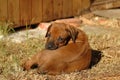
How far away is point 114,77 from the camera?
534 centimetres

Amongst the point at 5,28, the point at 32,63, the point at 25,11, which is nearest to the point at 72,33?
the point at 32,63

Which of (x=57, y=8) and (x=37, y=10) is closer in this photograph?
(x=37, y=10)

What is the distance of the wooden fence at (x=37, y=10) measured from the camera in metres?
7.18

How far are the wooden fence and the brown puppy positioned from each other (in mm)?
2098

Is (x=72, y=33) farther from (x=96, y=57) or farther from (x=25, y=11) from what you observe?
(x=25, y=11)

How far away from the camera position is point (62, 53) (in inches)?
202

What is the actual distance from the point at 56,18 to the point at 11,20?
123 centimetres

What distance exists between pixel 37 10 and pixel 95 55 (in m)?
1.99

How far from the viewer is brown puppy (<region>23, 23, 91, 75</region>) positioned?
5.04m

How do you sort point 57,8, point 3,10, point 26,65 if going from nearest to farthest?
point 26,65 → point 3,10 → point 57,8

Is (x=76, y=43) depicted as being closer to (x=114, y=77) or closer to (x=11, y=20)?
(x=114, y=77)

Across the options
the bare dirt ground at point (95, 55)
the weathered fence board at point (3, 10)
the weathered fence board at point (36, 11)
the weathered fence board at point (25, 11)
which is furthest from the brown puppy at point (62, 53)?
the weathered fence board at point (36, 11)

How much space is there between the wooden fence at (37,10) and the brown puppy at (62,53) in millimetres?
2098

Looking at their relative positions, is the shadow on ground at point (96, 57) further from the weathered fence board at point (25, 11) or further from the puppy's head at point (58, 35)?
the weathered fence board at point (25, 11)
